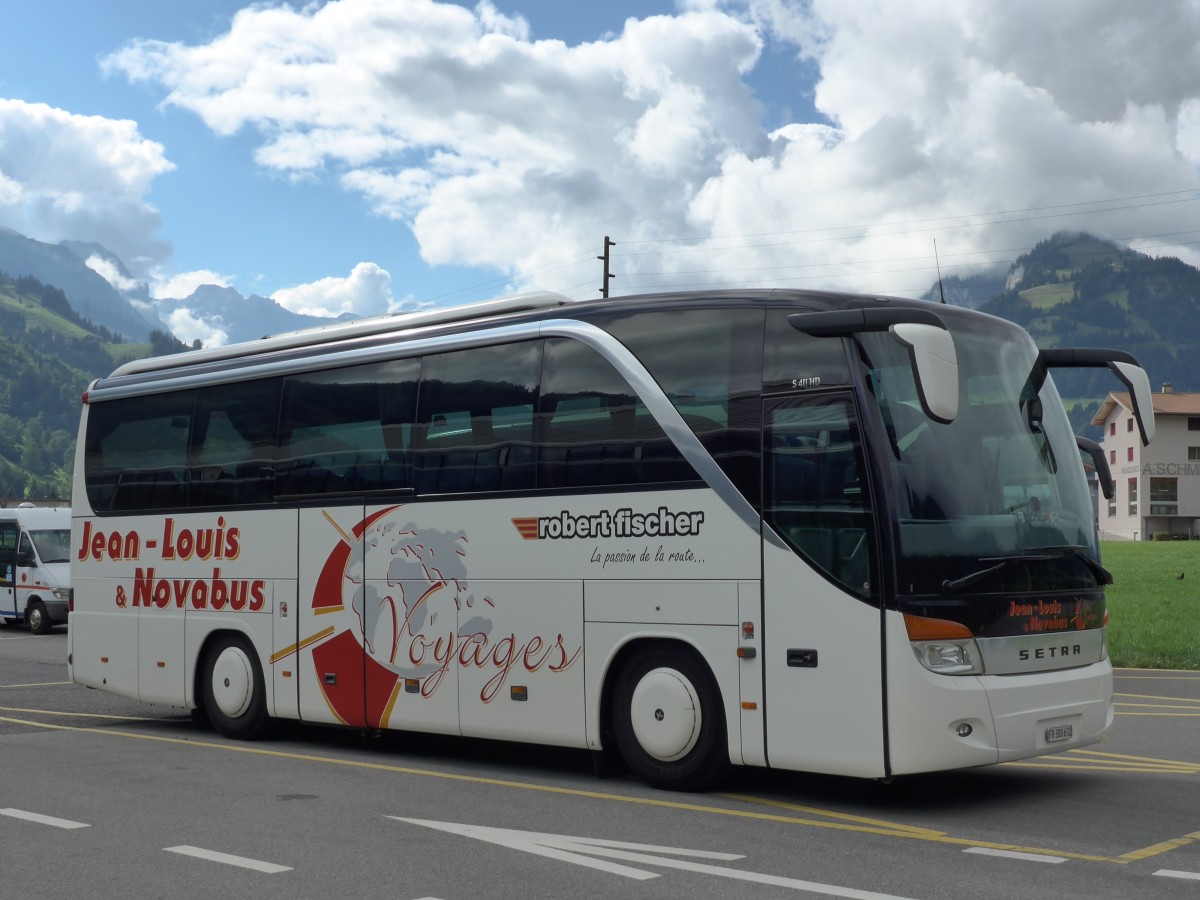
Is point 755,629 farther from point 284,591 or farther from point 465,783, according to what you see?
point 284,591

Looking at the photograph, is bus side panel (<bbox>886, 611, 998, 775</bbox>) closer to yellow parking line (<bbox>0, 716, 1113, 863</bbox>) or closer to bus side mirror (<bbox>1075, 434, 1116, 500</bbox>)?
yellow parking line (<bbox>0, 716, 1113, 863</bbox>)

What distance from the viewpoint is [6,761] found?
1149 centimetres

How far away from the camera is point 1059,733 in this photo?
906cm

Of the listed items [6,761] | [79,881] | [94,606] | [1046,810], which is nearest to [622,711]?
[1046,810]

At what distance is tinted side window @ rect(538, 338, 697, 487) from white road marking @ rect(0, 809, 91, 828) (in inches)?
153

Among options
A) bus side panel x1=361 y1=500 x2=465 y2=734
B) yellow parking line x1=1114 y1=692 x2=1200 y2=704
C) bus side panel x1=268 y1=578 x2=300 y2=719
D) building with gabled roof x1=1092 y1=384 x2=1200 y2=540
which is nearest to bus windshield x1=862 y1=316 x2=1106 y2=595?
bus side panel x1=361 y1=500 x2=465 y2=734

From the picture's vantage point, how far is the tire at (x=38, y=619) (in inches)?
1211

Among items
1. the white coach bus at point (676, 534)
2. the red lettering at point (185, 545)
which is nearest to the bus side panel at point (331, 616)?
the white coach bus at point (676, 534)

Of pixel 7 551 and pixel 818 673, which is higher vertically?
pixel 7 551

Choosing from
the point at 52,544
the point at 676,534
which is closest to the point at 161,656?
the point at 676,534

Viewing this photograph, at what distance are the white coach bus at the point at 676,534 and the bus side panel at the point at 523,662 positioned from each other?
0.02 meters

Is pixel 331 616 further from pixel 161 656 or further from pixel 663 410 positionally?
pixel 663 410

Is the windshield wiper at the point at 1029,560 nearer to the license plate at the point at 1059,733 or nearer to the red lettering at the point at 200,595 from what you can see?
the license plate at the point at 1059,733

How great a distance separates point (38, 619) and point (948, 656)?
26.4m
